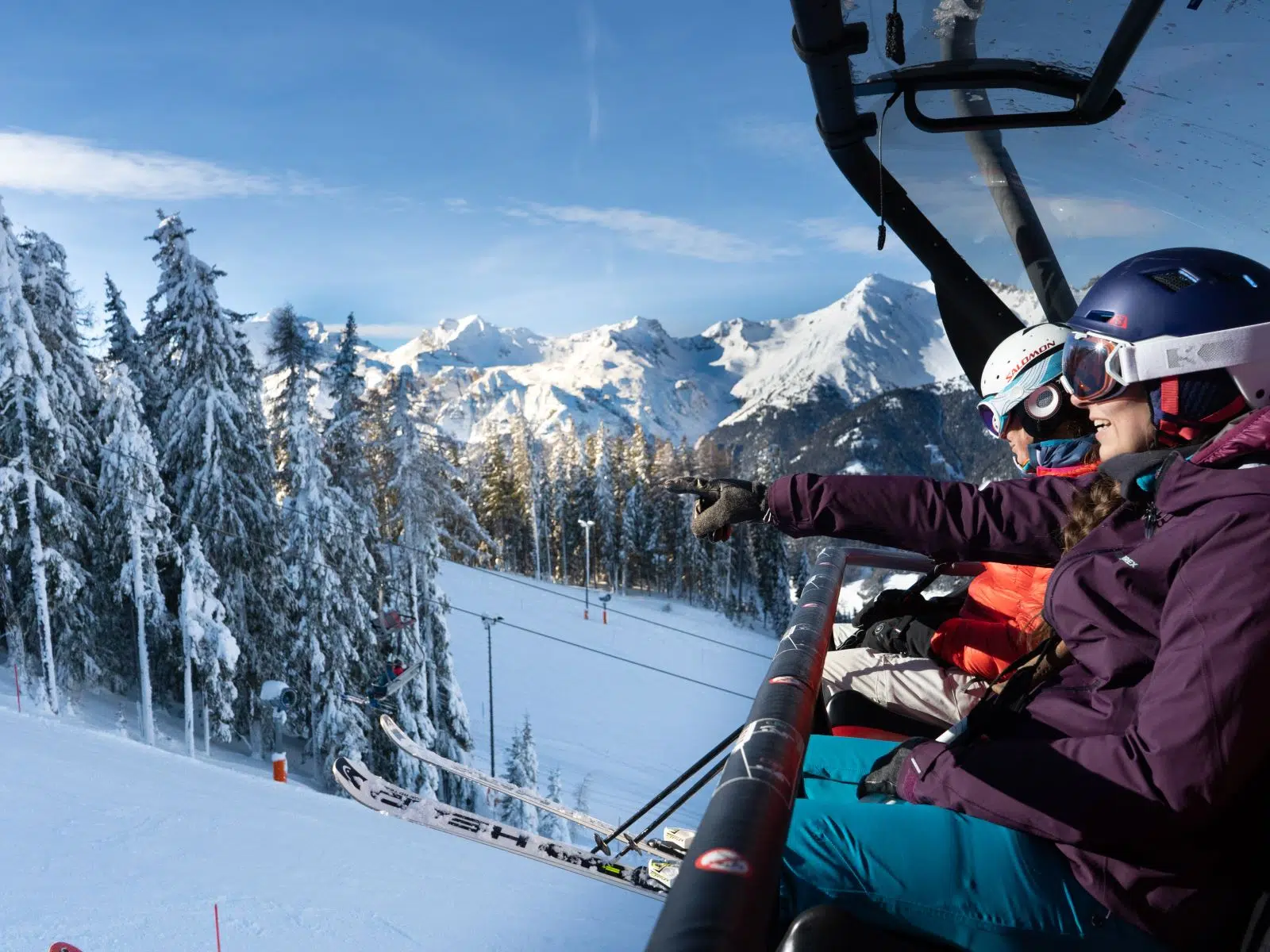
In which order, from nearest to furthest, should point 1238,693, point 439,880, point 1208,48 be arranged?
point 1238,693, point 1208,48, point 439,880

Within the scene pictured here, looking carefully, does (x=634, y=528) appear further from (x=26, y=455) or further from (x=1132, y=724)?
(x=1132, y=724)

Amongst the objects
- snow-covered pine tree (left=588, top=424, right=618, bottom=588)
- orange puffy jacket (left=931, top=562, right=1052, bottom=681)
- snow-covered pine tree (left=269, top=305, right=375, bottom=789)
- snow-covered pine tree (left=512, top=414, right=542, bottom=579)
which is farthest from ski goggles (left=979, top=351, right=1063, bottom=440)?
snow-covered pine tree (left=512, top=414, right=542, bottom=579)

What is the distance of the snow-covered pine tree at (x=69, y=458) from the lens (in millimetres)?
21016

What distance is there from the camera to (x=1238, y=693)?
139 cm

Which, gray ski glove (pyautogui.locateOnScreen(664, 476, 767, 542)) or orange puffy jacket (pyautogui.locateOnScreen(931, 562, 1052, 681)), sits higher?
gray ski glove (pyautogui.locateOnScreen(664, 476, 767, 542))

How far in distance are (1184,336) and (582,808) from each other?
94.7 feet

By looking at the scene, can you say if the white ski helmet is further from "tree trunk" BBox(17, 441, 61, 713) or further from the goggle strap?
"tree trunk" BBox(17, 441, 61, 713)

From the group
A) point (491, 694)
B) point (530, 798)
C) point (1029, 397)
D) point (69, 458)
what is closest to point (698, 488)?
point (1029, 397)

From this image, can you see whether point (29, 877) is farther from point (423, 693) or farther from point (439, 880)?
point (423, 693)

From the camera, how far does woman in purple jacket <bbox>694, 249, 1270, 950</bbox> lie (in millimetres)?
1460

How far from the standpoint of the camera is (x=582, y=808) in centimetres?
2817

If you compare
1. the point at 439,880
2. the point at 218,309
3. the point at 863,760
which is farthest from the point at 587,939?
the point at 218,309

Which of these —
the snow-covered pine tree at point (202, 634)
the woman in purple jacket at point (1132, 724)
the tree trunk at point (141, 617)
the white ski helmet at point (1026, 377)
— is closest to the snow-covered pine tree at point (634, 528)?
the snow-covered pine tree at point (202, 634)

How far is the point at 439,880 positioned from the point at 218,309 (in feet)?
57.9
